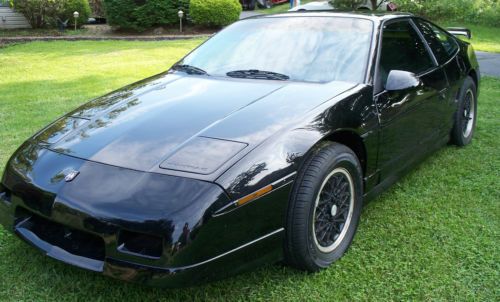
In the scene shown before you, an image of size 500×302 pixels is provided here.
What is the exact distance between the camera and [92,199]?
2148 mm

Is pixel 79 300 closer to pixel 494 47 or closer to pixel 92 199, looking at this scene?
pixel 92 199

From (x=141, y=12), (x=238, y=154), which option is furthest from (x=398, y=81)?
(x=141, y=12)

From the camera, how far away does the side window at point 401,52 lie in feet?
10.7

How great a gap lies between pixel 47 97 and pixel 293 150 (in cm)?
564

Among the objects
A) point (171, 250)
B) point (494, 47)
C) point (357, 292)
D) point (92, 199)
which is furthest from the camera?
point (494, 47)

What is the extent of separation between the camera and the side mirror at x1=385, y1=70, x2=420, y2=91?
3055mm

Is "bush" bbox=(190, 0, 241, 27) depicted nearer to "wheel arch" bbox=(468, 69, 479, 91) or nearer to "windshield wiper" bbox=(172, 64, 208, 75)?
"wheel arch" bbox=(468, 69, 479, 91)

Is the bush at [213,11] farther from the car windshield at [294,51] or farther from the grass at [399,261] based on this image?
the car windshield at [294,51]

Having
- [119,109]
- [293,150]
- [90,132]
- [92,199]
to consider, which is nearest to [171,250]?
[92,199]

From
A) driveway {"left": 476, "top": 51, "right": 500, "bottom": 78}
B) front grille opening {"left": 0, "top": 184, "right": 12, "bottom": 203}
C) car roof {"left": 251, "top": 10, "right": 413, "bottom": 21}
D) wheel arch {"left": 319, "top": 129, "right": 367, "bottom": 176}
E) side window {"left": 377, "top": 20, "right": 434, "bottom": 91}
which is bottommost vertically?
driveway {"left": 476, "top": 51, "right": 500, "bottom": 78}

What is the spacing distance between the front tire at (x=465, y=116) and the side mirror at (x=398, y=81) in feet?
4.72

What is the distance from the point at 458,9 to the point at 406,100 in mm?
14662

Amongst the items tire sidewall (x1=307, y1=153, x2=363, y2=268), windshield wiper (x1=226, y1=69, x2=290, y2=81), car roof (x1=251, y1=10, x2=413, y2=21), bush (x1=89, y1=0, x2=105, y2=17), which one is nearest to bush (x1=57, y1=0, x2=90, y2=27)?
bush (x1=89, y1=0, x2=105, y2=17)

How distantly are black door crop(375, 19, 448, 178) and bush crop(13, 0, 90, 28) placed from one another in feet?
47.3
